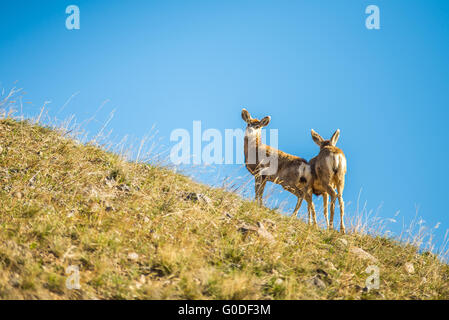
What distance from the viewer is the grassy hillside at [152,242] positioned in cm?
455

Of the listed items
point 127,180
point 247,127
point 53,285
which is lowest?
point 53,285

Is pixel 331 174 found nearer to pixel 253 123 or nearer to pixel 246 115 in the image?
pixel 253 123

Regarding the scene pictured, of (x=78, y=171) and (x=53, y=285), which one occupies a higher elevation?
(x=78, y=171)

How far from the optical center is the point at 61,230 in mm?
5270

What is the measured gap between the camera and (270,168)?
990cm

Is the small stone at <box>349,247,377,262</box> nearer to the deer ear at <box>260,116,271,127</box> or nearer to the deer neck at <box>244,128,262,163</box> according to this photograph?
the deer neck at <box>244,128,262,163</box>

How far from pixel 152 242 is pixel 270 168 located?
16.6ft

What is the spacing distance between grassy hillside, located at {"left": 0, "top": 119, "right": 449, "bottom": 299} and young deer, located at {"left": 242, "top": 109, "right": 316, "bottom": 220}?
1.41m

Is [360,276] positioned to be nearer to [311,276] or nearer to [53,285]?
[311,276]

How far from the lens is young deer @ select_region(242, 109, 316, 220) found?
9367mm

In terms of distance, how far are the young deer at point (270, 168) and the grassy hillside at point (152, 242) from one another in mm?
1405
